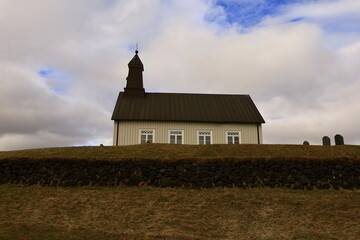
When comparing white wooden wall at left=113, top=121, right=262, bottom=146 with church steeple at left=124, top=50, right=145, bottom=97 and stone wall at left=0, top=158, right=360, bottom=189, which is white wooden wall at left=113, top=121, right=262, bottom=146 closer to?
church steeple at left=124, top=50, right=145, bottom=97

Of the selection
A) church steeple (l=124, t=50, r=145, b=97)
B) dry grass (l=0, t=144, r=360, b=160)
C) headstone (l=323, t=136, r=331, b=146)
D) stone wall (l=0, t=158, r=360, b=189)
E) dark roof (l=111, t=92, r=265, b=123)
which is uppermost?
church steeple (l=124, t=50, r=145, b=97)

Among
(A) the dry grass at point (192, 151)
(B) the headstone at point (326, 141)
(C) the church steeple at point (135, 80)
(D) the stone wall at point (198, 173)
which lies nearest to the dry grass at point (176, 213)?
(D) the stone wall at point (198, 173)

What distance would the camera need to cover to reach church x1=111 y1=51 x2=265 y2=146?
26867 millimetres

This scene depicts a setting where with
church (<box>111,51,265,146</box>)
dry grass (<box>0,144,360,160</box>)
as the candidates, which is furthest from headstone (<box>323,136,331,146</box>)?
church (<box>111,51,265,146</box>)

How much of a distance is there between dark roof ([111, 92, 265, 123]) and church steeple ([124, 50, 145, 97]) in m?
0.70

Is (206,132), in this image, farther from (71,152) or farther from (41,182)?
(41,182)

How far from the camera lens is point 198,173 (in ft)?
47.8

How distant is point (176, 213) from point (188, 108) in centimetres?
1905

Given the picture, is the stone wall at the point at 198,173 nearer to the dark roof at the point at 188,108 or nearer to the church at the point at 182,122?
the church at the point at 182,122

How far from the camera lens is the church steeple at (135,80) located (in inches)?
1210

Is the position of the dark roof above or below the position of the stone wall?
above

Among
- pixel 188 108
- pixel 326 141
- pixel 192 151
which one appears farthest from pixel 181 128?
pixel 326 141

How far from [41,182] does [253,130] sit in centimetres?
1918

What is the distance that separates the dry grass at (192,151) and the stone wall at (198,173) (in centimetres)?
172
